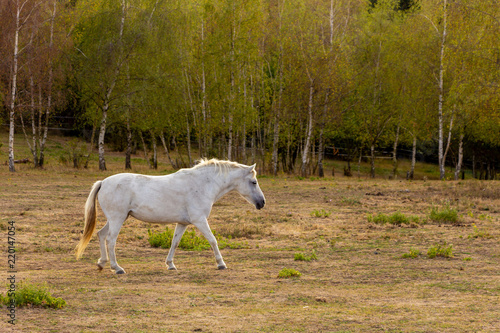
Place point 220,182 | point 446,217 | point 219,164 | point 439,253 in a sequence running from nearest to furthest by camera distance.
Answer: point 220,182
point 219,164
point 439,253
point 446,217

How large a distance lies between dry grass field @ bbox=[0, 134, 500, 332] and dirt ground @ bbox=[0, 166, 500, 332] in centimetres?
2

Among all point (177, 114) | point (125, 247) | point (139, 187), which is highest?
point (177, 114)

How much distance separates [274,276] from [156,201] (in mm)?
2462

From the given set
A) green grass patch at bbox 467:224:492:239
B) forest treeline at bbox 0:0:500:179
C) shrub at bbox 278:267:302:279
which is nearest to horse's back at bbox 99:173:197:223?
shrub at bbox 278:267:302:279

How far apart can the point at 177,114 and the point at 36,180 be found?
47.7 ft

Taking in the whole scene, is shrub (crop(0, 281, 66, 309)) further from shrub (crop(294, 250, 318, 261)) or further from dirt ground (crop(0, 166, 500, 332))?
shrub (crop(294, 250, 318, 261))

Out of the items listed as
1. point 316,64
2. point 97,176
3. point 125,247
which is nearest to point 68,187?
point 97,176

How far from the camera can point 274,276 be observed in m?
9.82

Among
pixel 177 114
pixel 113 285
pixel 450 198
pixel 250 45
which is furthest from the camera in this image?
pixel 177 114

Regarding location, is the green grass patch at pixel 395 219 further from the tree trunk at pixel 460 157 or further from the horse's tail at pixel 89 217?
the tree trunk at pixel 460 157

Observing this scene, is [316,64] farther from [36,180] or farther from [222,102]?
[36,180]

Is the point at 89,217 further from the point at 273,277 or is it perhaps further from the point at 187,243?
the point at 273,277

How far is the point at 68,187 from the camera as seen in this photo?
2581 centimetres

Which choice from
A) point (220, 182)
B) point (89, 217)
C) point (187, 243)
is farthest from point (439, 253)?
point (89, 217)
